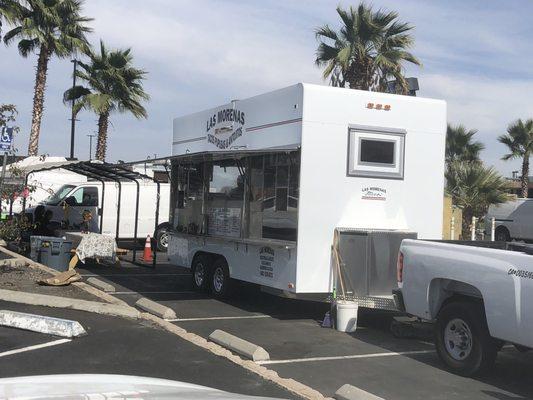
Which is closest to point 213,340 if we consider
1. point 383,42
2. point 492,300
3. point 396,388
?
point 396,388

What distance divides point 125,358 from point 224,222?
4.62 m

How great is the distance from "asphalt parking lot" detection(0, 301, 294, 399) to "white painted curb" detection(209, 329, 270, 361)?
0.34m

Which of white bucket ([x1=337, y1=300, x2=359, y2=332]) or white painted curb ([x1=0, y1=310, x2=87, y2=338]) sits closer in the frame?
white painted curb ([x1=0, y1=310, x2=87, y2=338])

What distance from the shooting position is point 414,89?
11.0 meters

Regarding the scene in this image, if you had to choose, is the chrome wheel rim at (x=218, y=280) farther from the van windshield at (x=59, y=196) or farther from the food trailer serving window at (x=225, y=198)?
the van windshield at (x=59, y=196)

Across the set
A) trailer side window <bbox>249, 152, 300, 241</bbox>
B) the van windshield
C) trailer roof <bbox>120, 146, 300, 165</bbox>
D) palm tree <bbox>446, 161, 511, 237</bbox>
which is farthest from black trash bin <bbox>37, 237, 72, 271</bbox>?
palm tree <bbox>446, 161, 511, 237</bbox>

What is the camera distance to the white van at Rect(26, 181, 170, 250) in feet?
60.8

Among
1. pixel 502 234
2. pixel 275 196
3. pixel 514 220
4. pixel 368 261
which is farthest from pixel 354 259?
pixel 502 234

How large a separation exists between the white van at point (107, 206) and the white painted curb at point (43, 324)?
33.5ft

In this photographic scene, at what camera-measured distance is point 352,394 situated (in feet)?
17.3

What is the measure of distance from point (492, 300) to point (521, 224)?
798 inches

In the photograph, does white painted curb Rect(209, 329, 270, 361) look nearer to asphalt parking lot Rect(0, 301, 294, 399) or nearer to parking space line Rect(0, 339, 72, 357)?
asphalt parking lot Rect(0, 301, 294, 399)

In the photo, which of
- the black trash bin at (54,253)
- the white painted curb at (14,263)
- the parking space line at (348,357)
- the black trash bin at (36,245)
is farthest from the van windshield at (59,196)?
the parking space line at (348,357)

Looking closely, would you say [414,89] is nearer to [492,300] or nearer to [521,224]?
[492,300]
